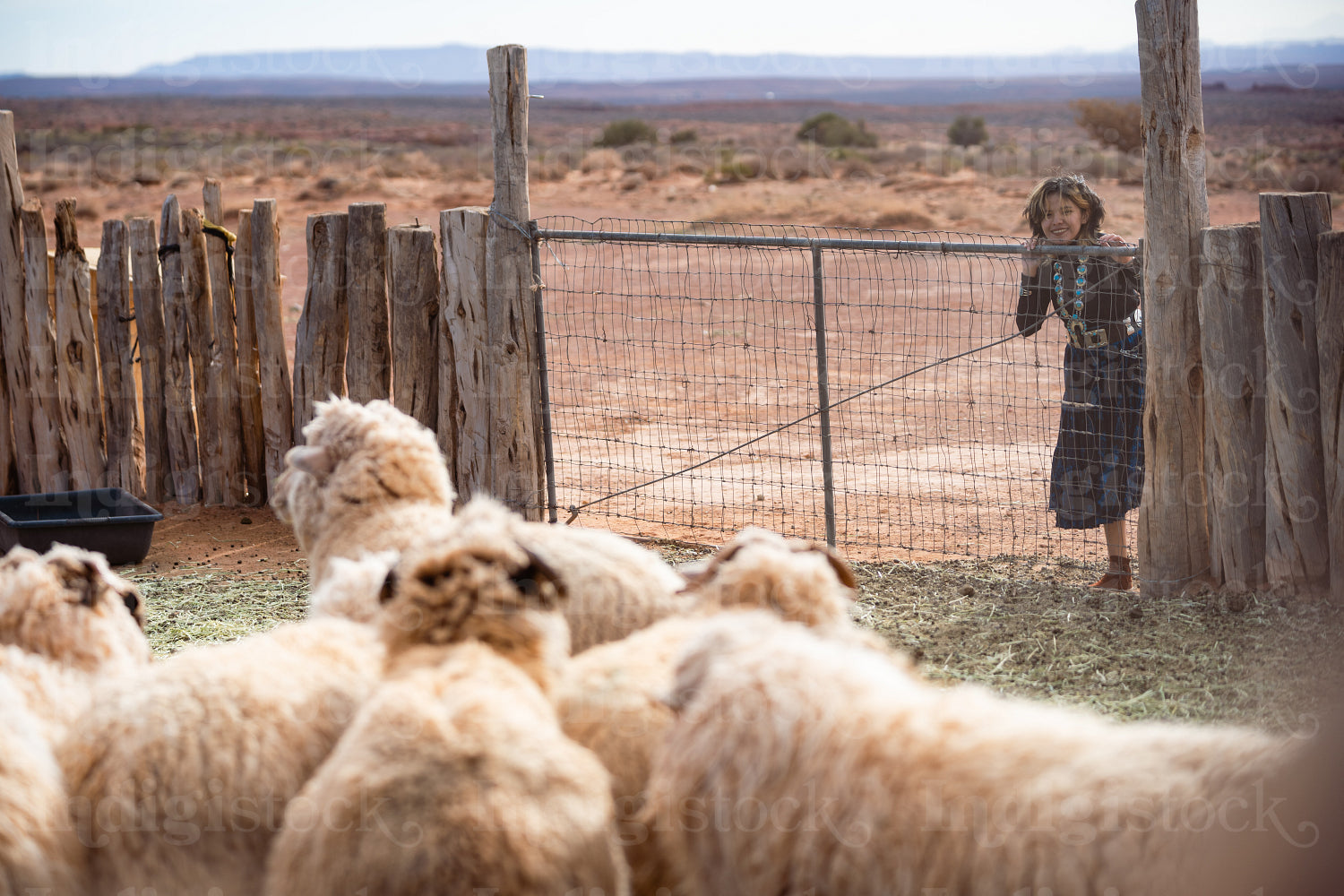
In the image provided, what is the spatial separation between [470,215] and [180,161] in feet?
172

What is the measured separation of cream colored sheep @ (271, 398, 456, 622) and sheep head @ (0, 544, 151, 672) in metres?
1.14

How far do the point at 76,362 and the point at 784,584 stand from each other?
7735 mm

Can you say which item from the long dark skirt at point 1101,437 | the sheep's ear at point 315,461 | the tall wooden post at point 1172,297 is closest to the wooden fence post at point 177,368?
the sheep's ear at point 315,461

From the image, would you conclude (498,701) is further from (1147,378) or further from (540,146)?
(540,146)

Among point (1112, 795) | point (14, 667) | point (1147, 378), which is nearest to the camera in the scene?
point (1112, 795)

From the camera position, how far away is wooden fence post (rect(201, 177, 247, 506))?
8883mm

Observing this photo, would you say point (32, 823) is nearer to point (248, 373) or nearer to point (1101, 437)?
point (1101, 437)

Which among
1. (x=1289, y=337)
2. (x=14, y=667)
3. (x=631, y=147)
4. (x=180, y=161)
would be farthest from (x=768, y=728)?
(x=180, y=161)

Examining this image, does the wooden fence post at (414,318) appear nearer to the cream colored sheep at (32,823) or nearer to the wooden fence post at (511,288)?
the wooden fence post at (511,288)

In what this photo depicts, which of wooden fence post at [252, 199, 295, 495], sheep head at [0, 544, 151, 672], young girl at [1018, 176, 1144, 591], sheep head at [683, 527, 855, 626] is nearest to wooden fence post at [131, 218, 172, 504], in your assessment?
wooden fence post at [252, 199, 295, 495]

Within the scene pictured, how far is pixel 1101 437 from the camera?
707 cm

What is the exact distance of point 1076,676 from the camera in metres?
5.59

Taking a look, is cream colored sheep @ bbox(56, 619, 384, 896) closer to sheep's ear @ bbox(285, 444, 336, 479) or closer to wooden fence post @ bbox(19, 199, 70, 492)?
sheep's ear @ bbox(285, 444, 336, 479)

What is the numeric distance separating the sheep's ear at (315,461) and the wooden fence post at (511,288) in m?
2.70
